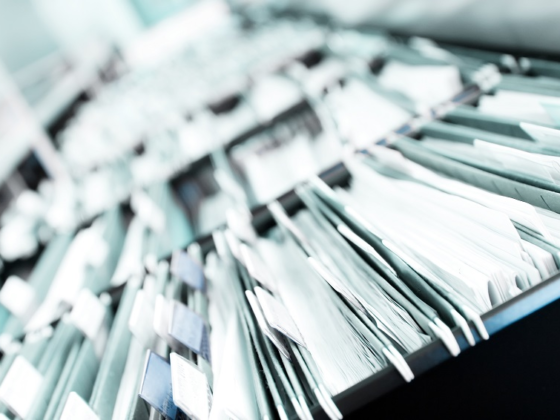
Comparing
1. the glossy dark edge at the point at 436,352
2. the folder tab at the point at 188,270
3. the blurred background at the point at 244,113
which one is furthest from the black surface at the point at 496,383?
the blurred background at the point at 244,113

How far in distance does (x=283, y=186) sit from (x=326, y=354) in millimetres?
887

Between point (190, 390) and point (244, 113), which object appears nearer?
point (190, 390)

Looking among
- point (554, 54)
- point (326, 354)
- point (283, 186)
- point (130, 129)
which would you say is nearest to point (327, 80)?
point (283, 186)

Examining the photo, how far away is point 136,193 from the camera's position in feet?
5.21

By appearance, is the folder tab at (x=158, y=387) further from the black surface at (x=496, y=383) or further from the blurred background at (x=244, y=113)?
the blurred background at (x=244, y=113)

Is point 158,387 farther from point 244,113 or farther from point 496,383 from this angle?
point 244,113

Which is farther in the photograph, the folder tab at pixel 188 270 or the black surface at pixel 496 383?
the folder tab at pixel 188 270

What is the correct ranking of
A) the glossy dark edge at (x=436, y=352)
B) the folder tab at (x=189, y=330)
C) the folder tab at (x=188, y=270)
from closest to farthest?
the glossy dark edge at (x=436, y=352)
the folder tab at (x=189, y=330)
the folder tab at (x=188, y=270)

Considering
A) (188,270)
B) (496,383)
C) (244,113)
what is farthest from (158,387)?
(244,113)

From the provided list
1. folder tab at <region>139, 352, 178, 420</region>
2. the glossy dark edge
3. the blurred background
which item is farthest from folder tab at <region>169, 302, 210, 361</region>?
the blurred background

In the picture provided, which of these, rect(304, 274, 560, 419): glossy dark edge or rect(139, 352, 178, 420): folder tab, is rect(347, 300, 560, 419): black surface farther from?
rect(139, 352, 178, 420): folder tab

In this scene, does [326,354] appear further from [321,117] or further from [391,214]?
[321,117]

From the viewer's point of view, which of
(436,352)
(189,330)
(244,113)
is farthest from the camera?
(244,113)

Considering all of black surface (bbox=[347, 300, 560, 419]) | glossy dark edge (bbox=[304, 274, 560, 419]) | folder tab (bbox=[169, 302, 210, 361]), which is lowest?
black surface (bbox=[347, 300, 560, 419])
